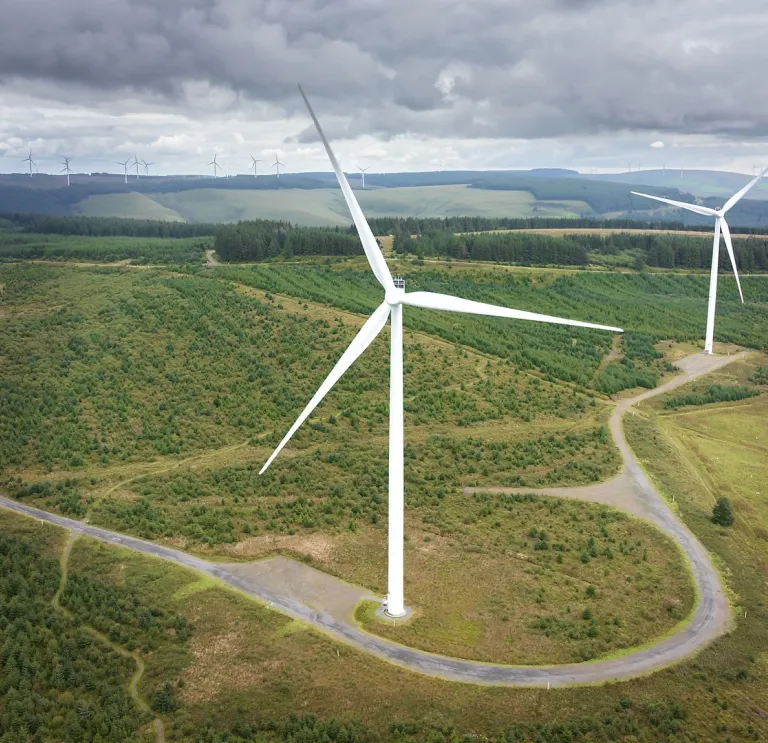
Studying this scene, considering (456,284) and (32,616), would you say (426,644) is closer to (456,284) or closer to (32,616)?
(32,616)

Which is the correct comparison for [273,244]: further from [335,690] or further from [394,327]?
[335,690]

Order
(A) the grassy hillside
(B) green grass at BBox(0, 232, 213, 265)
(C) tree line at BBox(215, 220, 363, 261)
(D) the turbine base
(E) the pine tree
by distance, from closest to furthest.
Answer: (A) the grassy hillside < (D) the turbine base < (E) the pine tree < (B) green grass at BBox(0, 232, 213, 265) < (C) tree line at BBox(215, 220, 363, 261)

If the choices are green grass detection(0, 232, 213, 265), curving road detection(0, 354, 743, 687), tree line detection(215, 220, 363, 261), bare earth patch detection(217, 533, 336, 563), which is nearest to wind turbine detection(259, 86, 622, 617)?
curving road detection(0, 354, 743, 687)

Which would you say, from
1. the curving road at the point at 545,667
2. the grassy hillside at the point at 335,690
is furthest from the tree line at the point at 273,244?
the grassy hillside at the point at 335,690

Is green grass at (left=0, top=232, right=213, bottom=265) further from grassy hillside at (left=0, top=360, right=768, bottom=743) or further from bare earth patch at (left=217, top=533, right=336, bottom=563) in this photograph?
grassy hillside at (left=0, top=360, right=768, bottom=743)

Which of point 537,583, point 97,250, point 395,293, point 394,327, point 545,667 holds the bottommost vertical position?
point 537,583

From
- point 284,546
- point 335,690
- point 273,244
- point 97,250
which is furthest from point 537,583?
point 97,250

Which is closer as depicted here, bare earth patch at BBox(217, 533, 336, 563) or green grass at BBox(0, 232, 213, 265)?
bare earth patch at BBox(217, 533, 336, 563)
